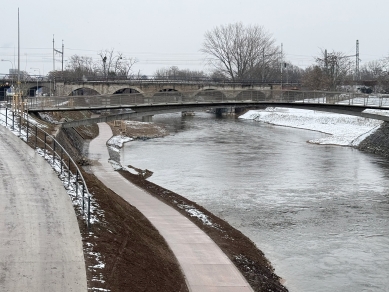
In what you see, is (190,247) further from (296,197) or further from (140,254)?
(296,197)

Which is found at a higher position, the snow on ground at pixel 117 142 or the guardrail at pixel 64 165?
the guardrail at pixel 64 165

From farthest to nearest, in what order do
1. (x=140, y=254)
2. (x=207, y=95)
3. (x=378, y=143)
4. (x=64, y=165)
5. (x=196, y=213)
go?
(x=207, y=95), (x=378, y=143), (x=64, y=165), (x=196, y=213), (x=140, y=254)

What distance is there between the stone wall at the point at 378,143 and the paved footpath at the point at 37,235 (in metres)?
31.7

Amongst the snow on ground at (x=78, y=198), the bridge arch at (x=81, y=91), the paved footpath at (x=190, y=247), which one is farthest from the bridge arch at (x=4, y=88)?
the snow on ground at (x=78, y=198)

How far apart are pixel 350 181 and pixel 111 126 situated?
39.9 meters

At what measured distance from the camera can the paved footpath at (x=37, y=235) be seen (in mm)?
10672

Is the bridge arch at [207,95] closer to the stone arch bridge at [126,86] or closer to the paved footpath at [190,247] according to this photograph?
the stone arch bridge at [126,86]

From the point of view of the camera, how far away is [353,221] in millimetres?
22266

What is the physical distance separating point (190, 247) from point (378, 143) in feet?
111

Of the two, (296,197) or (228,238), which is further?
(296,197)

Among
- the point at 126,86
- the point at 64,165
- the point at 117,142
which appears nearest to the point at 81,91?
the point at 126,86

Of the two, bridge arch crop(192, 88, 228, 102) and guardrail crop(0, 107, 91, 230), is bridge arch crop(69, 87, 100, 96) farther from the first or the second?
guardrail crop(0, 107, 91, 230)

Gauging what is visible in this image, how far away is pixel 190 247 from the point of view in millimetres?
16828

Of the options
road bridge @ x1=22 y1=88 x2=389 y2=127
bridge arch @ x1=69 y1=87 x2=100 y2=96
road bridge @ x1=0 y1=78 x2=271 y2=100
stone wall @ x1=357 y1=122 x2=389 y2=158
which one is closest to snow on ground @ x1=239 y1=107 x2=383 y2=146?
stone wall @ x1=357 y1=122 x2=389 y2=158
